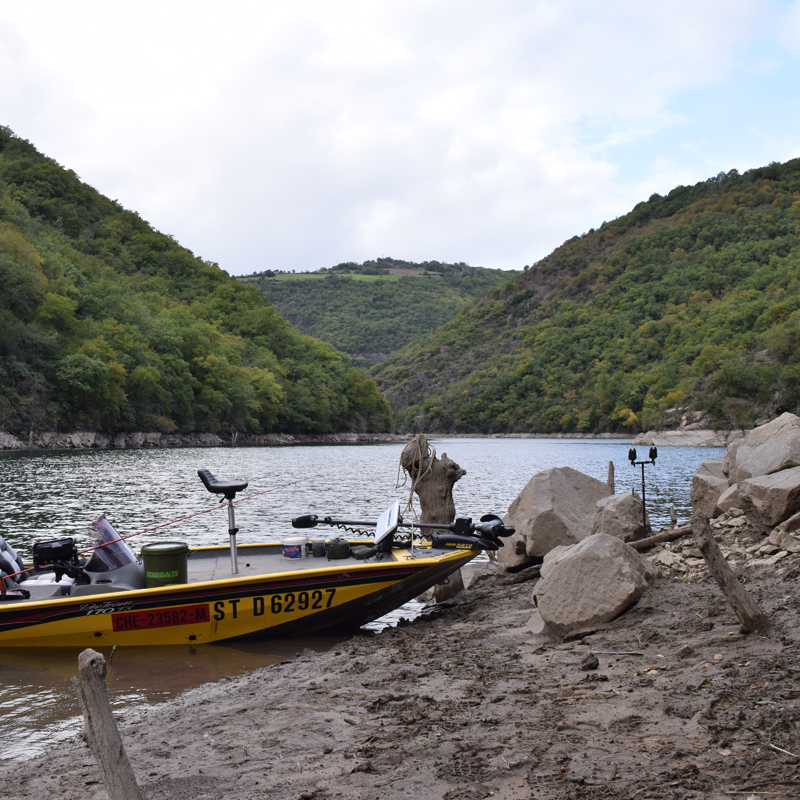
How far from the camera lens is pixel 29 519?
2097 cm

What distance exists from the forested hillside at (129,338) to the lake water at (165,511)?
95.4 feet

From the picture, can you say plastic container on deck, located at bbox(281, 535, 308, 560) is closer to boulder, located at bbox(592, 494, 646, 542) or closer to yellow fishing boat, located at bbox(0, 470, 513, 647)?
yellow fishing boat, located at bbox(0, 470, 513, 647)

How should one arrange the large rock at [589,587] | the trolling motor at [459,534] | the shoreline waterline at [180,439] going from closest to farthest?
1. the large rock at [589,587]
2. the trolling motor at [459,534]
3. the shoreline waterline at [180,439]

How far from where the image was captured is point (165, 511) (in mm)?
24047

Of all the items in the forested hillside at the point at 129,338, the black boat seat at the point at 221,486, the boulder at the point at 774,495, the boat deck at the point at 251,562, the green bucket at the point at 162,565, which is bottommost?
the boat deck at the point at 251,562

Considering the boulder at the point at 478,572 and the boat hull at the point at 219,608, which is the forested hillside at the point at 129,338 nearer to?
the boulder at the point at 478,572

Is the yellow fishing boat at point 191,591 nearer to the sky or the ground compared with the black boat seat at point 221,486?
nearer to the ground

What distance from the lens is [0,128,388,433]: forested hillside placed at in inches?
2874

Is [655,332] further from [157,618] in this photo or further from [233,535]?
[157,618]

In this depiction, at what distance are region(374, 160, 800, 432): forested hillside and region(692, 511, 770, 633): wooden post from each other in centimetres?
8361

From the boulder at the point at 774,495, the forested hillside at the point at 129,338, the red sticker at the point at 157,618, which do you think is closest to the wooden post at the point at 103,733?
the red sticker at the point at 157,618

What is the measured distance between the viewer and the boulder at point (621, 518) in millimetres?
11156

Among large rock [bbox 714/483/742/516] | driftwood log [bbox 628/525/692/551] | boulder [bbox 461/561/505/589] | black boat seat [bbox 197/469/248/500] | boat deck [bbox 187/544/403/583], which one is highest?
black boat seat [bbox 197/469/248/500]

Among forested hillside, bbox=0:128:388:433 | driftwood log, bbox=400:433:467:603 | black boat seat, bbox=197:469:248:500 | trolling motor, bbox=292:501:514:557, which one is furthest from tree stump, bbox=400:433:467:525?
forested hillside, bbox=0:128:388:433
